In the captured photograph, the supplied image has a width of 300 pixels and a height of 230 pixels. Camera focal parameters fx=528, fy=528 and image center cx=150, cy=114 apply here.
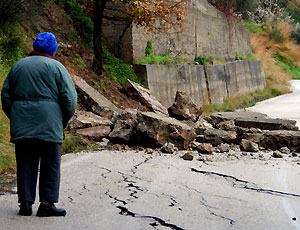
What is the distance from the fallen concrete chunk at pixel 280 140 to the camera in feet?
33.3

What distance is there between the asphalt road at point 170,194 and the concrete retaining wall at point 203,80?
7.36m

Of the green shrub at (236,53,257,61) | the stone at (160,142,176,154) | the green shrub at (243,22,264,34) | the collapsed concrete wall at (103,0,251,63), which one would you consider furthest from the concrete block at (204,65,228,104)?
the green shrub at (243,22,264,34)

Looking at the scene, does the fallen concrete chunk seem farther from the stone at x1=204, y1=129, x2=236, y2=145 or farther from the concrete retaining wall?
the concrete retaining wall

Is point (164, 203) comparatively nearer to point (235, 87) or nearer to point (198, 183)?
point (198, 183)

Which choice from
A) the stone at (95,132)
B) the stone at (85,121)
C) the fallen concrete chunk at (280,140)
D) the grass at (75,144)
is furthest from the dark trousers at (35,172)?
the fallen concrete chunk at (280,140)

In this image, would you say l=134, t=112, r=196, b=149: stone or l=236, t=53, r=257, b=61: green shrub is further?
l=236, t=53, r=257, b=61: green shrub

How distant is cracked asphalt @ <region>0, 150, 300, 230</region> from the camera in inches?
200

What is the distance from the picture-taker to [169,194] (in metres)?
6.36

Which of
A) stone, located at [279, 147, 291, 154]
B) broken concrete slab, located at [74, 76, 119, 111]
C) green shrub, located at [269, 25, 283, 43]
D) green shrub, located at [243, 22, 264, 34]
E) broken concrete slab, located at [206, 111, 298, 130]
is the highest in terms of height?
green shrub, located at [243, 22, 264, 34]

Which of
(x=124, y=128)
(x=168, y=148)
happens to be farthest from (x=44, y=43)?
(x=124, y=128)

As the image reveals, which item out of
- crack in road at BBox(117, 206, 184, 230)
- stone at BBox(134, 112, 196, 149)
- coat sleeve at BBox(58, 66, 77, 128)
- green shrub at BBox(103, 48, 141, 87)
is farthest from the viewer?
green shrub at BBox(103, 48, 141, 87)

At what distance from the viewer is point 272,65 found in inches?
1243

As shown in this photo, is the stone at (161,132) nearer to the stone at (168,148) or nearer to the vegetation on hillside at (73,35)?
the stone at (168,148)

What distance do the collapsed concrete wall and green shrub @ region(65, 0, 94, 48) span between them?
68 centimetres
